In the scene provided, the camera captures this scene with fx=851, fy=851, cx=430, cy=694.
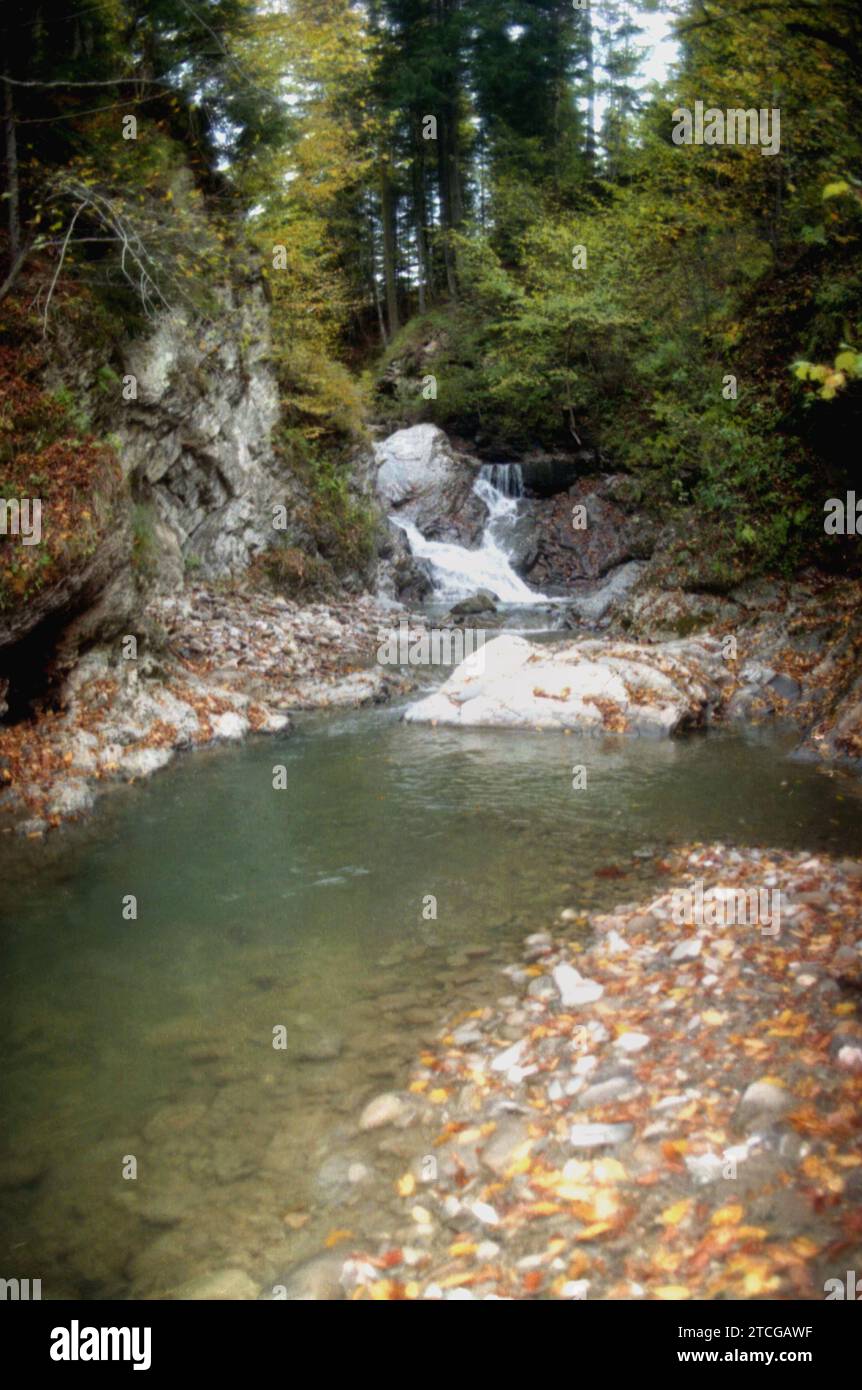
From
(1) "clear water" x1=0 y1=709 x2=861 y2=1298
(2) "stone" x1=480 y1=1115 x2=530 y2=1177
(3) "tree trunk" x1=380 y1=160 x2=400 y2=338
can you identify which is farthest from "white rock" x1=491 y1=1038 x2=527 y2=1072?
(3) "tree trunk" x1=380 y1=160 x2=400 y2=338

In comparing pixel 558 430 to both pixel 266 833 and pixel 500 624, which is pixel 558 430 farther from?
pixel 266 833

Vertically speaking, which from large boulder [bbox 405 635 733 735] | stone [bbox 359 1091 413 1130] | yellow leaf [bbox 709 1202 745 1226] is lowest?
stone [bbox 359 1091 413 1130]

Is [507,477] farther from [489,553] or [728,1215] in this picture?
[728,1215]

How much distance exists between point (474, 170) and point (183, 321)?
104 feet

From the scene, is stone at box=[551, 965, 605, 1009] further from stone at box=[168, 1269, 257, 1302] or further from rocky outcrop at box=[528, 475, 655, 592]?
rocky outcrop at box=[528, 475, 655, 592]

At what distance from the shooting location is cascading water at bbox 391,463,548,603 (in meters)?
28.0

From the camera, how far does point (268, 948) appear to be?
6730 mm

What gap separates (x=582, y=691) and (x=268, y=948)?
28.3 ft

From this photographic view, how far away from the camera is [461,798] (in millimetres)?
10508

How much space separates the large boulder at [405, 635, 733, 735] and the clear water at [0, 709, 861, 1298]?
96 cm

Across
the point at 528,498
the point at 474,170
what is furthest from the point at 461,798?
the point at 474,170

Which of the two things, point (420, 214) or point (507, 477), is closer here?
point (507, 477)

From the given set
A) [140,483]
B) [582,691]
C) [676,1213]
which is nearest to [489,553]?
[140,483]

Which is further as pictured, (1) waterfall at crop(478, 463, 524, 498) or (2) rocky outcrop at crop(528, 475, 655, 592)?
(1) waterfall at crop(478, 463, 524, 498)
